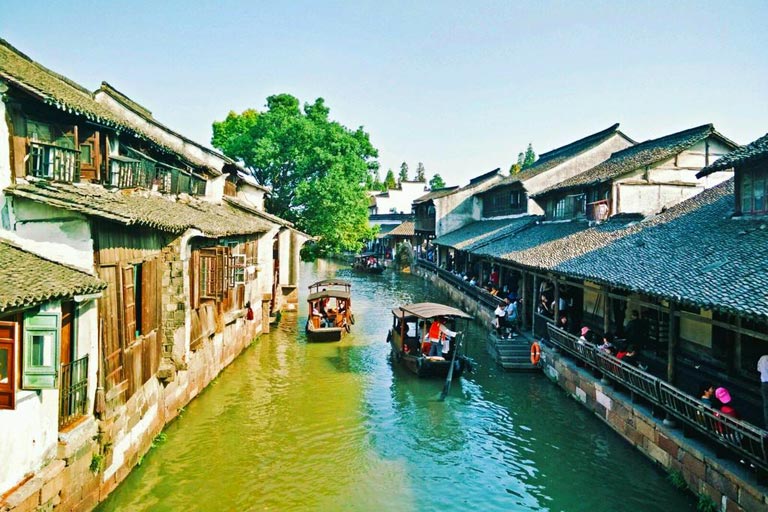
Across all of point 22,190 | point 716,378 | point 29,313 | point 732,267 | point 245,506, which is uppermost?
point 22,190

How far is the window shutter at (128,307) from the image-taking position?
9859 millimetres

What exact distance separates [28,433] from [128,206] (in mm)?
4608

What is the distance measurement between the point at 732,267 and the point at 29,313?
12.2m

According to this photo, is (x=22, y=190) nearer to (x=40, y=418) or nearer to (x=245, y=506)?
(x=40, y=418)

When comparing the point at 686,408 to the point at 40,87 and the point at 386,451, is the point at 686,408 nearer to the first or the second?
the point at 386,451

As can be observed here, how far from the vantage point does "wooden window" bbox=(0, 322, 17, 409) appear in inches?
260

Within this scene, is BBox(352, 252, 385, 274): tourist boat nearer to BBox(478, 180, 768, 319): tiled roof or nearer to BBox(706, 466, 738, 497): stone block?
BBox(478, 180, 768, 319): tiled roof

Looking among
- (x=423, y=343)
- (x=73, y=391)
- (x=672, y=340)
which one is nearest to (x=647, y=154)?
(x=423, y=343)

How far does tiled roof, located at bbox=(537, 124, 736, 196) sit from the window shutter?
678 inches

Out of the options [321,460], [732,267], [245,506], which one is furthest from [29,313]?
[732,267]

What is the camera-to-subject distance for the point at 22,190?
8.10 m

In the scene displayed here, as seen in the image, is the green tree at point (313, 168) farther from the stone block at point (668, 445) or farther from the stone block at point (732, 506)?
the stone block at point (732, 506)

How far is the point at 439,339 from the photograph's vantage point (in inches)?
708

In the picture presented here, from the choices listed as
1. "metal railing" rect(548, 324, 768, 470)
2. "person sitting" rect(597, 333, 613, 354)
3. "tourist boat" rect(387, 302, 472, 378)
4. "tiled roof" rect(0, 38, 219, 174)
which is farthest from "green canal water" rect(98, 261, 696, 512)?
"tiled roof" rect(0, 38, 219, 174)
